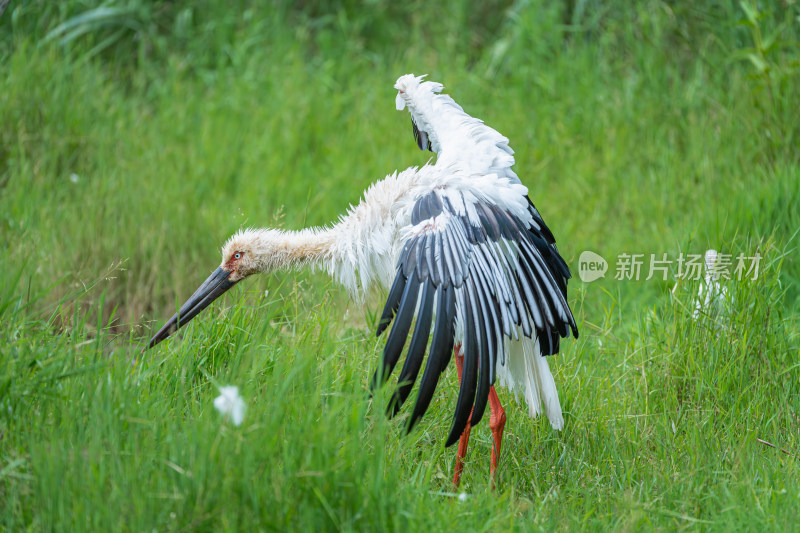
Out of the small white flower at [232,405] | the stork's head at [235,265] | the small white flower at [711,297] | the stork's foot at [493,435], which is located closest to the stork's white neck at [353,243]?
the stork's head at [235,265]

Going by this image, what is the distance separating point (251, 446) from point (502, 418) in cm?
129

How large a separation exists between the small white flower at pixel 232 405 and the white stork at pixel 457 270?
1.39 ft

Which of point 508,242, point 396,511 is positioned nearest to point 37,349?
point 396,511

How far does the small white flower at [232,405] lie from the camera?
2.40m

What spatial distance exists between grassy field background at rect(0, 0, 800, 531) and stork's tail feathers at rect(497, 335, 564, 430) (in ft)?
0.51

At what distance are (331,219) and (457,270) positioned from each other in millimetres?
2651

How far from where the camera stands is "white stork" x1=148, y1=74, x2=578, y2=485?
112 inches

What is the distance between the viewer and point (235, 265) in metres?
3.58

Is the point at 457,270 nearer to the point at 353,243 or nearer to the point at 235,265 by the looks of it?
the point at 353,243

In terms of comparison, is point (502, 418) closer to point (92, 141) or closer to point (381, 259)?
point (381, 259)

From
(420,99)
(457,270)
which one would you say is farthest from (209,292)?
(420,99)

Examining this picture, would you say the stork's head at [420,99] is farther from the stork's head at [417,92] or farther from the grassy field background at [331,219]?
the grassy field background at [331,219]

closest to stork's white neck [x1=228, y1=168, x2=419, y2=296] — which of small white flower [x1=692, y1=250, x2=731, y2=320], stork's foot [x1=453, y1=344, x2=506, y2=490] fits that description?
stork's foot [x1=453, y1=344, x2=506, y2=490]

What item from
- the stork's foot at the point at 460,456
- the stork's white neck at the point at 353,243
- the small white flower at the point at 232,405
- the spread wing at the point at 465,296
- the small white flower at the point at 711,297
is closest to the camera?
the small white flower at the point at 232,405
